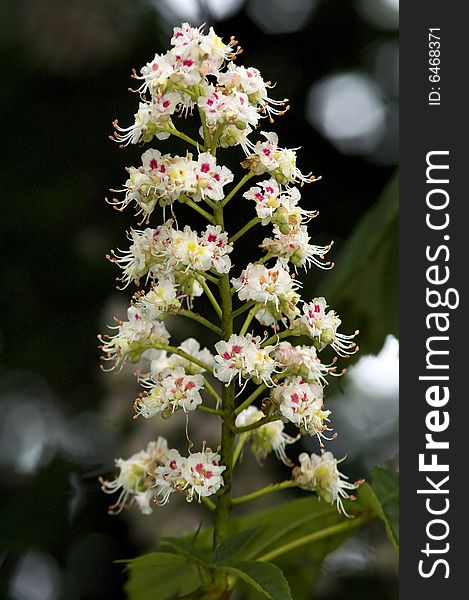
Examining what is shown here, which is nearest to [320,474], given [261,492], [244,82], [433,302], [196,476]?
[261,492]

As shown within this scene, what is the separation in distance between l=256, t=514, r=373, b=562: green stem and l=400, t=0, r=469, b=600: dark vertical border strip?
75mm

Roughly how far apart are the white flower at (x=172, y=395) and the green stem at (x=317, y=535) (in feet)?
1.07

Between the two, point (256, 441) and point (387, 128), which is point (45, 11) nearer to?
point (387, 128)

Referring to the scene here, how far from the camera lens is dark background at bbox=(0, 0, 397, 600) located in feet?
8.10

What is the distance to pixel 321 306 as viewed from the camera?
1.32m

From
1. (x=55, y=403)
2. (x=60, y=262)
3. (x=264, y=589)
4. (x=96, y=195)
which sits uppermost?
(x=96, y=195)

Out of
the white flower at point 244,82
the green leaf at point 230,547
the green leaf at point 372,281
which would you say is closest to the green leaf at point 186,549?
the green leaf at point 230,547

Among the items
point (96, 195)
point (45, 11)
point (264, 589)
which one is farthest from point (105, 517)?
point (45, 11)

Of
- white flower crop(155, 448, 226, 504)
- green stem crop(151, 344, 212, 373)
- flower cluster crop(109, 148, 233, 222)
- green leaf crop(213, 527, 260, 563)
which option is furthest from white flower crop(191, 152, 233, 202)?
green leaf crop(213, 527, 260, 563)

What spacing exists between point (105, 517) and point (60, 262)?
681 mm

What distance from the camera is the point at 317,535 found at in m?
1.52

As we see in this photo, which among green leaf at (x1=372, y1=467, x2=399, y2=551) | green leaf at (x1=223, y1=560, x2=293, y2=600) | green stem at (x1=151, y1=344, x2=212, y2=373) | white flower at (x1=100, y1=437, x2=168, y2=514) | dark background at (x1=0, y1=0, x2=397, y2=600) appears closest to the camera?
green leaf at (x1=223, y1=560, x2=293, y2=600)

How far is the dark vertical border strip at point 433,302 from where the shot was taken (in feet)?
5.18

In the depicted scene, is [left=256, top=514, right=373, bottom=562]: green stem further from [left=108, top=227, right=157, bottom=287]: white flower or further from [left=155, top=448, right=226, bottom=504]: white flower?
[left=108, top=227, right=157, bottom=287]: white flower
